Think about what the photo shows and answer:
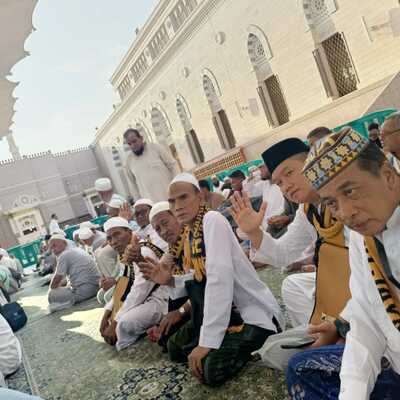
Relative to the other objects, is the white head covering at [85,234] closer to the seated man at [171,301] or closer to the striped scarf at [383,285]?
the seated man at [171,301]

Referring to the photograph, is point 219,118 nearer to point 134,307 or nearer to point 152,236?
point 152,236

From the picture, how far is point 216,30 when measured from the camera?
1209 cm

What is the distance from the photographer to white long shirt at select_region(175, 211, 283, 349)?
1937 millimetres

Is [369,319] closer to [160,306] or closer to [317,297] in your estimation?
[317,297]

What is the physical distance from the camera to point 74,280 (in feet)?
17.5

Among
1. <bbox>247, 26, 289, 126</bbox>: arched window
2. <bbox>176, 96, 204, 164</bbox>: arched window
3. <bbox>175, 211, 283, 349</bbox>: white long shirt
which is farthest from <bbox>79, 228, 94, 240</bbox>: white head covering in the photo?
<bbox>176, 96, 204, 164</bbox>: arched window

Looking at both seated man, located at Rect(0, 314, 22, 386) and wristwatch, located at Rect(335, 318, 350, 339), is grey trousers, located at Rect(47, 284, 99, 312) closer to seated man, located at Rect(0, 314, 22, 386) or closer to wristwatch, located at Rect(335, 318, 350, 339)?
seated man, located at Rect(0, 314, 22, 386)

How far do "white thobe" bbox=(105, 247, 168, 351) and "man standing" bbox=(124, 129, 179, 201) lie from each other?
1.39 metres

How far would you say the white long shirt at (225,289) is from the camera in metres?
1.94

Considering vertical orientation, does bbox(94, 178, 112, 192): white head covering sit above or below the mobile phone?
above

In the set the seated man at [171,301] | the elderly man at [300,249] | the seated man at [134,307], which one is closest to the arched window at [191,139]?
the seated man at [134,307]

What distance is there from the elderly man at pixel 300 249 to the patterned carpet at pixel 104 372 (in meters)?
0.29

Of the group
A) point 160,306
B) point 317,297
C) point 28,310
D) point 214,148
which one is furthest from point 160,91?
point 317,297

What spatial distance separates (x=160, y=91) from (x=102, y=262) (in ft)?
41.9
